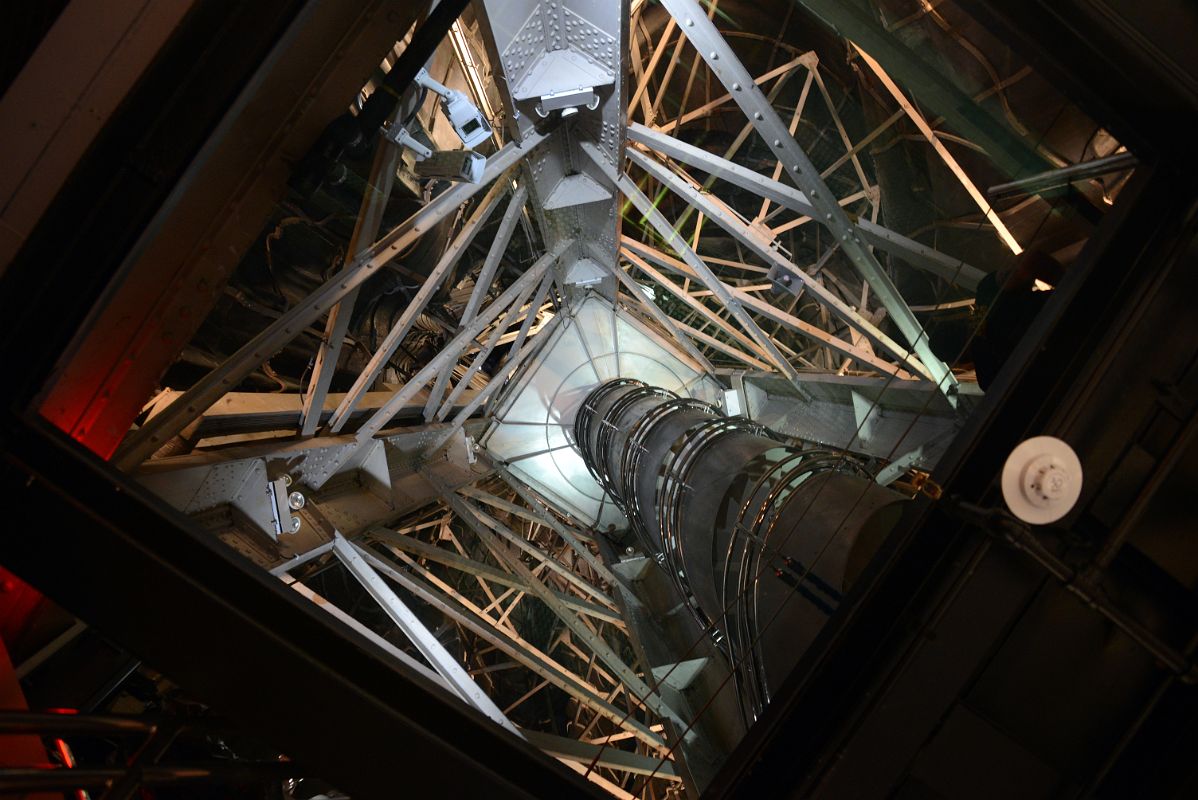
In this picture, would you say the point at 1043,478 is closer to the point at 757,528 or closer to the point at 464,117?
the point at 757,528

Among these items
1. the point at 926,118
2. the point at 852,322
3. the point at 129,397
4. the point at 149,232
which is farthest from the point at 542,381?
the point at 149,232

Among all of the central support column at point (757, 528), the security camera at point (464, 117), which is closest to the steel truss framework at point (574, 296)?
the security camera at point (464, 117)

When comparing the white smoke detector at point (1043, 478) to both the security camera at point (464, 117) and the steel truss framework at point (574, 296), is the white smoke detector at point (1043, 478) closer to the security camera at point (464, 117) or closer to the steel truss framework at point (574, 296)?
the steel truss framework at point (574, 296)

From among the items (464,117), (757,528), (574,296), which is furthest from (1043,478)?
(574,296)

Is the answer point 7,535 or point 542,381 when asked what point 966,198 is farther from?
point 7,535

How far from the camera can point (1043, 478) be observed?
213cm

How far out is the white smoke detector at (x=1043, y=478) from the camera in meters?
→ 2.12

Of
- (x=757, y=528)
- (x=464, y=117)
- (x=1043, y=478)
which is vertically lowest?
(x=757, y=528)

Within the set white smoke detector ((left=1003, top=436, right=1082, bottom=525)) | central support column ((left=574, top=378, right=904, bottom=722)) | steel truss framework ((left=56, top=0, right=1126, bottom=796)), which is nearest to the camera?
white smoke detector ((left=1003, top=436, right=1082, bottom=525))

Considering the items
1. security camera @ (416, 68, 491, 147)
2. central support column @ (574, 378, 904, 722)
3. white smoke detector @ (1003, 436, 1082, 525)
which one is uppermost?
security camera @ (416, 68, 491, 147)

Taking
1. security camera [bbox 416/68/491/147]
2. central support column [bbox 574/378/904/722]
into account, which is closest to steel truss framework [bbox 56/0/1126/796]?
security camera [bbox 416/68/491/147]

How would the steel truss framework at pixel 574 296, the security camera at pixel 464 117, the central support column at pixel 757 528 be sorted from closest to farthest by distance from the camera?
the central support column at pixel 757 528, the security camera at pixel 464 117, the steel truss framework at pixel 574 296

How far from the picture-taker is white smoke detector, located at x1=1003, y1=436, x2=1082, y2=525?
83.4 inches

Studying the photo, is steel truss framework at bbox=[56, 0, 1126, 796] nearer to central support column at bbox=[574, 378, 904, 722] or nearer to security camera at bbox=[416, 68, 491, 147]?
security camera at bbox=[416, 68, 491, 147]
